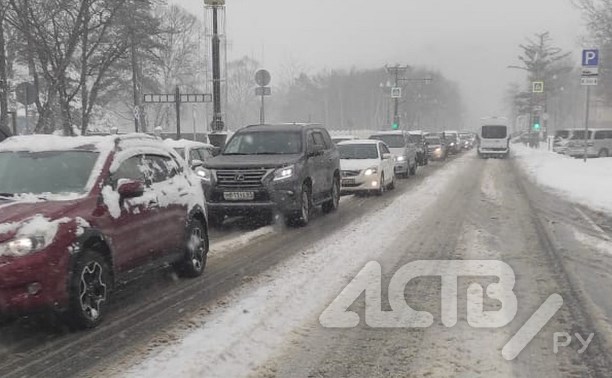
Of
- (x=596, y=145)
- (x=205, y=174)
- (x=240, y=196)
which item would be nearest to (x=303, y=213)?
(x=240, y=196)

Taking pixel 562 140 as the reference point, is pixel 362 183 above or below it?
below

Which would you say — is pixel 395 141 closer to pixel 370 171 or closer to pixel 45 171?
pixel 370 171

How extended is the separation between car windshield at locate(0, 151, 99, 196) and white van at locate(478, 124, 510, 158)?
42.0m

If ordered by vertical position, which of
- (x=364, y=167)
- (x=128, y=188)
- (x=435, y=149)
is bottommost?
(x=435, y=149)

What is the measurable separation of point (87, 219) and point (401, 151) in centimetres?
1952

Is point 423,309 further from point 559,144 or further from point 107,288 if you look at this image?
point 559,144

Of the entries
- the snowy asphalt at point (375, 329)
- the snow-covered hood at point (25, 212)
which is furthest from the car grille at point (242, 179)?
the snow-covered hood at point (25, 212)

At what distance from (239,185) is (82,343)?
6419 millimetres

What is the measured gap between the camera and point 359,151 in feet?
60.9

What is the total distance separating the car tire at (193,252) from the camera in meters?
7.36

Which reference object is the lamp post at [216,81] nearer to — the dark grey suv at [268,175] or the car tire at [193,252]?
the dark grey suv at [268,175]

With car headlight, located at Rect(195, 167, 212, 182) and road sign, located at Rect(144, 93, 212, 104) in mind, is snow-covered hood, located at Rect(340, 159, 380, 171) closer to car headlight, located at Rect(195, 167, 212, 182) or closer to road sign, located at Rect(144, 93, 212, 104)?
car headlight, located at Rect(195, 167, 212, 182)

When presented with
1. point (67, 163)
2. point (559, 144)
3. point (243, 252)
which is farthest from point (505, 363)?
point (559, 144)

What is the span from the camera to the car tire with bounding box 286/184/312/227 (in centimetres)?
1161
